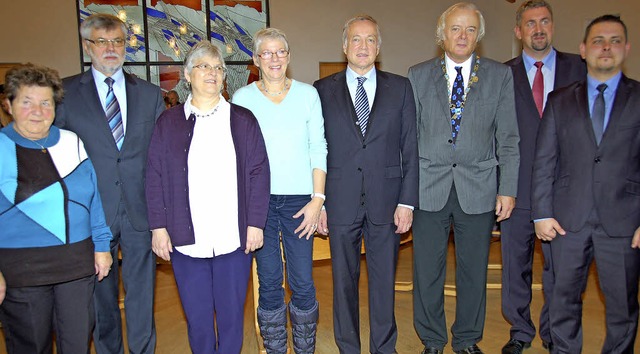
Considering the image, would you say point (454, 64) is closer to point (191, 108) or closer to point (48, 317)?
point (191, 108)

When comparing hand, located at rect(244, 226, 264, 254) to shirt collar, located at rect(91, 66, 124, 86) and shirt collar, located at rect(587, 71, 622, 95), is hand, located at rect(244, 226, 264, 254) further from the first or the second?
shirt collar, located at rect(587, 71, 622, 95)

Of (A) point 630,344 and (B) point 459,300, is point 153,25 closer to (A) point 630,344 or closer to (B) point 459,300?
(B) point 459,300

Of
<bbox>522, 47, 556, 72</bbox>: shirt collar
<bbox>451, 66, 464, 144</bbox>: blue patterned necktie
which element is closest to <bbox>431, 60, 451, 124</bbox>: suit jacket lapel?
<bbox>451, 66, 464, 144</bbox>: blue patterned necktie

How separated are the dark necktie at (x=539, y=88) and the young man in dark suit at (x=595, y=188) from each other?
0.88 feet

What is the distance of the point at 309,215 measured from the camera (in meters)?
2.54

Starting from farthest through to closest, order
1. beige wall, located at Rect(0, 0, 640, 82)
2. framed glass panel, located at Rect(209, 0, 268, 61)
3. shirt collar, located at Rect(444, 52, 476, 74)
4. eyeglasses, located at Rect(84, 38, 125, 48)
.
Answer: framed glass panel, located at Rect(209, 0, 268, 61) → beige wall, located at Rect(0, 0, 640, 82) → shirt collar, located at Rect(444, 52, 476, 74) → eyeglasses, located at Rect(84, 38, 125, 48)

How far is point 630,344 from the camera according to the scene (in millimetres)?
2525

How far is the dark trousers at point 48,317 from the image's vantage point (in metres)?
2.06

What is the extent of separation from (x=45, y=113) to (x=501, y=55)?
28.1 ft

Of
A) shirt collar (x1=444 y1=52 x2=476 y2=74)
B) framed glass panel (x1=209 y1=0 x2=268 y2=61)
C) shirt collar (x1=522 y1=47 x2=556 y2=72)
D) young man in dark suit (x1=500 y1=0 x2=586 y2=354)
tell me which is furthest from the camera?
framed glass panel (x1=209 y1=0 x2=268 y2=61)

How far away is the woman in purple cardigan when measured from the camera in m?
2.27

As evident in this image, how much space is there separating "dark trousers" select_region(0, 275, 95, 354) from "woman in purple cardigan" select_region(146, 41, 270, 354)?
1.31 feet

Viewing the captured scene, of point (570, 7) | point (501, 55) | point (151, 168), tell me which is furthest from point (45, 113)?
point (501, 55)

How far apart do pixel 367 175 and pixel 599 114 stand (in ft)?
3.89
